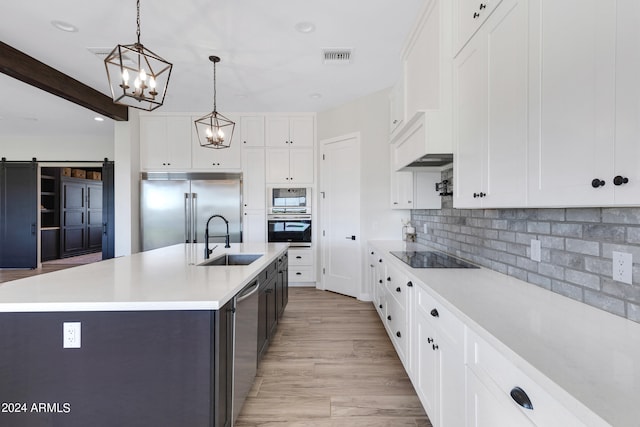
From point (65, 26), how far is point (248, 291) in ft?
9.82

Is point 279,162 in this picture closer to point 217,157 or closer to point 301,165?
point 301,165

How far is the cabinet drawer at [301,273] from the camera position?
4828 mm

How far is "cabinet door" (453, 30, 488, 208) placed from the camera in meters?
1.51

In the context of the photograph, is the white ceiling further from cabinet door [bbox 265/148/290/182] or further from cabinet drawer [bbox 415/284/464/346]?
cabinet drawer [bbox 415/284/464/346]

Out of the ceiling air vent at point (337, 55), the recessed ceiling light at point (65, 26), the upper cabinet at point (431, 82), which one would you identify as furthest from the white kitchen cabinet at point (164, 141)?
the upper cabinet at point (431, 82)

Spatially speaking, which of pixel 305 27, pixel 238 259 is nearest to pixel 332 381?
pixel 238 259

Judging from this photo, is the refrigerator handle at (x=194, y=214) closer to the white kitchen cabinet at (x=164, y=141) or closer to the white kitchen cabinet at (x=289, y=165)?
the white kitchen cabinet at (x=164, y=141)

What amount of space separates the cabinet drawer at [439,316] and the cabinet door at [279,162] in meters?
3.52

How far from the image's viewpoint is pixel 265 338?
243 cm

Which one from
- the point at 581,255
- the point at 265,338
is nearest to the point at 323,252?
the point at 265,338

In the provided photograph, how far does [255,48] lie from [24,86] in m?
3.25

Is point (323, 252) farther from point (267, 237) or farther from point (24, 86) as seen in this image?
point (24, 86)

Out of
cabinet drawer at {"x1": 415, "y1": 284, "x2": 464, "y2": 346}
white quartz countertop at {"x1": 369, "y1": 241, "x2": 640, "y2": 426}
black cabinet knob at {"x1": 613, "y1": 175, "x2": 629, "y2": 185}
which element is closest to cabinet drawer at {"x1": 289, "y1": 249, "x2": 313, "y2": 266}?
cabinet drawer at {"x1": 415, "y1": 284, "x2": 464, "y2": 346}

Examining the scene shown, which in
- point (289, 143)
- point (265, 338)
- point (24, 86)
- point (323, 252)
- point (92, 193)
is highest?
point (24, 86)
